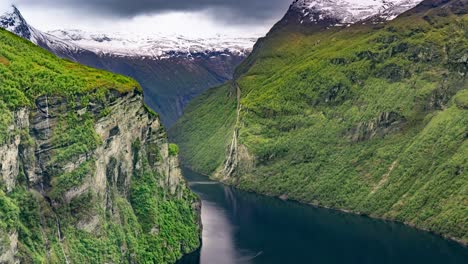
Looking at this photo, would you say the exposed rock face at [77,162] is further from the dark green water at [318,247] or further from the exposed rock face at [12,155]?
the dark green water at [318,247]

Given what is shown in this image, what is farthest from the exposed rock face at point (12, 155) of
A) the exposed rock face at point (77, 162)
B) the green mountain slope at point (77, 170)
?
the green mountain slope at point (77, 170)

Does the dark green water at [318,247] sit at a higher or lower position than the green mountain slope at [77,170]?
lower

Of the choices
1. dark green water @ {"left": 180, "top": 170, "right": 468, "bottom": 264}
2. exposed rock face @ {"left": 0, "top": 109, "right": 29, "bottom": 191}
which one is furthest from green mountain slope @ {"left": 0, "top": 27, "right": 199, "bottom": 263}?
dark green water @ {"left": 180, "top": 170, "right": 468, "bottom": 264}

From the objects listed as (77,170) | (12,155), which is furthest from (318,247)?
(12,155)

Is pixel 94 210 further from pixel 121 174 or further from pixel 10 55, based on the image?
pixel 10 55

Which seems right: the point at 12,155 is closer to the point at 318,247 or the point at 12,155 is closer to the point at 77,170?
the point at 77,170

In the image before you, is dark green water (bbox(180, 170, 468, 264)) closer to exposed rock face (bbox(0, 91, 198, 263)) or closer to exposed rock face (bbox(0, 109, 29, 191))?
exposed rock face (bbox(0, 91, 198, 263))
